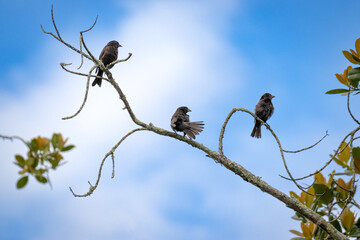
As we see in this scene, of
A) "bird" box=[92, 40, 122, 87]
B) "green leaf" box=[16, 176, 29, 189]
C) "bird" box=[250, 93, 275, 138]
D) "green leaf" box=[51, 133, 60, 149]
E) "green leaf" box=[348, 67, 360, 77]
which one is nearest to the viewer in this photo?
"green leaf" box=[16, 176, 29, 189]

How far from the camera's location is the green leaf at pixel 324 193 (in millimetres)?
4117

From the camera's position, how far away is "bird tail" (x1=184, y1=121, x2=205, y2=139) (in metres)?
5.43

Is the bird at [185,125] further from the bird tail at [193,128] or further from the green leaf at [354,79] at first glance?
the green leaf at [354,79]

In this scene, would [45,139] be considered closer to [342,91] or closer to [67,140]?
[67,140]

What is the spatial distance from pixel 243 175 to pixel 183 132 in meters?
1.48

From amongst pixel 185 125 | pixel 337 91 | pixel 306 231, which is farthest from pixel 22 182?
pixel 185 125

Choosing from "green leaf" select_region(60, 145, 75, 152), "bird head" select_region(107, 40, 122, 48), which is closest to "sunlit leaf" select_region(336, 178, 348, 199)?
"green leaf" select_region(60, 145, 75, 152)

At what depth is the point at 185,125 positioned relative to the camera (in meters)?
5.59

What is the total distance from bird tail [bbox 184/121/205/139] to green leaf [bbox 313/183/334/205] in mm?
1767

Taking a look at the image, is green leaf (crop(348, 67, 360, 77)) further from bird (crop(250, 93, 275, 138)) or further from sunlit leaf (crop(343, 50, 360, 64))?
bird (crop(250, 93, 275, 138))

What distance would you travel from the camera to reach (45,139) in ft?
7.17

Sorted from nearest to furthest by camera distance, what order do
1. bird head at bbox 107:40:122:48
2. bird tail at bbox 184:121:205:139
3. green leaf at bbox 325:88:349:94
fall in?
green leaf at bbox 325:88:349:94 → bird tail at bbox 184:121:205:139 → bird head at bbox 107:40:122:48

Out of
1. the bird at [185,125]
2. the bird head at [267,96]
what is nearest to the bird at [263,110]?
the bird head at [267,96]

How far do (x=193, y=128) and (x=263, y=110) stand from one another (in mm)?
2003
